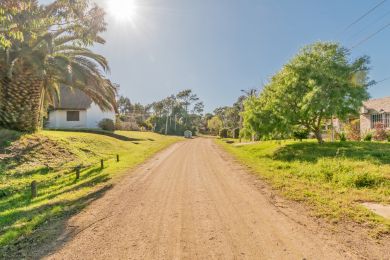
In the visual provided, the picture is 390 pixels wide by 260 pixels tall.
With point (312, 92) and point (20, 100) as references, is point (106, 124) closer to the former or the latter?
point (20, 100)

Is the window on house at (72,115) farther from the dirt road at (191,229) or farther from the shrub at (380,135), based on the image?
the shrub at (380,135)

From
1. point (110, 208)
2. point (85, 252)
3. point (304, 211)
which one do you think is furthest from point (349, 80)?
point (85, 252)

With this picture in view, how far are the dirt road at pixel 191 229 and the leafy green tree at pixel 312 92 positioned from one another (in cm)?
981

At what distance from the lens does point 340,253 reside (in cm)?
409

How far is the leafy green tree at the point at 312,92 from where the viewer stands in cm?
1556

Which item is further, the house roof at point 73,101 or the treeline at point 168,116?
the treeline at point 168,116

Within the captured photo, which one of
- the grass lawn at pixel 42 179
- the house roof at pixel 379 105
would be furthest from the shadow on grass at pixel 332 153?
the house roof at pixel 379 105

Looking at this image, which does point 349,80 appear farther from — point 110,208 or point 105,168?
point 110,208

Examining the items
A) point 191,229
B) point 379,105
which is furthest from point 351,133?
point 191,229

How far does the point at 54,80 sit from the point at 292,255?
17869mm

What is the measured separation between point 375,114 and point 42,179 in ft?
117

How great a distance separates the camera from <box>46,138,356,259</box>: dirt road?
4.16 metres

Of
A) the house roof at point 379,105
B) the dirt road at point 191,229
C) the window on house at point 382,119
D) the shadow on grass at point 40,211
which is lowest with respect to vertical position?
the shadow on grass at point 40,211

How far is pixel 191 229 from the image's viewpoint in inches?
199
